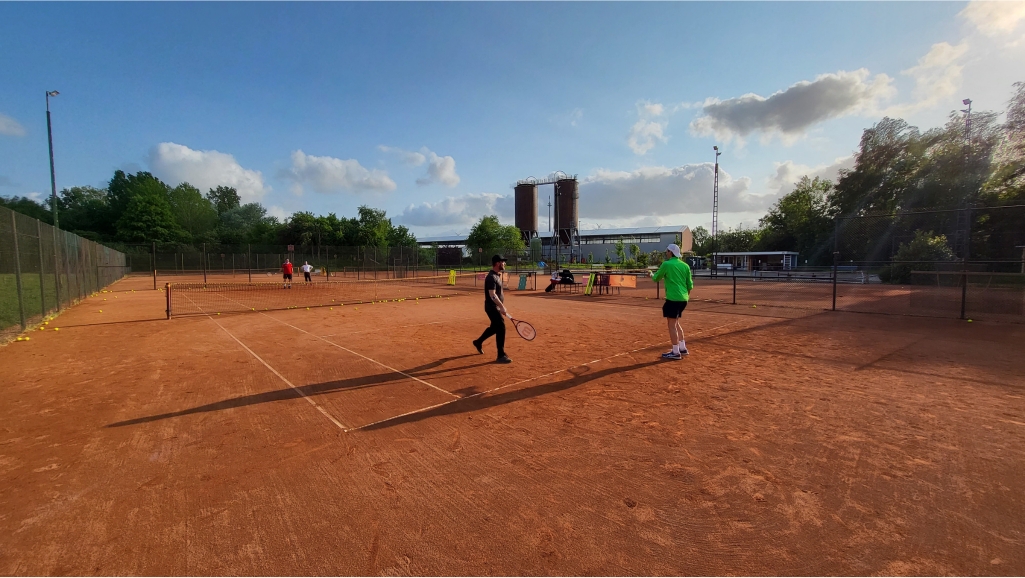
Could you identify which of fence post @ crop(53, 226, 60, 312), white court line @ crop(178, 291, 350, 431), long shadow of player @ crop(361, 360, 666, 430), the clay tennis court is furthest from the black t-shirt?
fence post @ crop(53, 226, 60, 312)

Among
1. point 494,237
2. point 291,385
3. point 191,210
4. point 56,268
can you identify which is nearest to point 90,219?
point 191,210

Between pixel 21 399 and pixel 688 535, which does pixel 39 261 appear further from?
pixel 688 535

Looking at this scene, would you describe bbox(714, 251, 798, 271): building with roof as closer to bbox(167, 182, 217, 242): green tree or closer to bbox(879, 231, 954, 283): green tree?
bbox(879, 231, 954, 283): green tree

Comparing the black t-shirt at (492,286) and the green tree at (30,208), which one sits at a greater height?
the green tree at (30,208)

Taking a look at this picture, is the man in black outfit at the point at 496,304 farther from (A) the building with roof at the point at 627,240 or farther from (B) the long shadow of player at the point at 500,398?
(A) the building with roof at the point at 627,240

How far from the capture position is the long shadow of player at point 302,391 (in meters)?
5.15

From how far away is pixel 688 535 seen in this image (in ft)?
9.45

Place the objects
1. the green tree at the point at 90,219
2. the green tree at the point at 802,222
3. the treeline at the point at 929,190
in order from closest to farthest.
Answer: the treeline at the point at 929,190 < the green tree at the point at 802,222 < the green tree at the point at 90,219

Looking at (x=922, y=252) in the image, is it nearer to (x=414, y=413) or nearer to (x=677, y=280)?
(x=677, y=280)

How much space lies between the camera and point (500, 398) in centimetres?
573

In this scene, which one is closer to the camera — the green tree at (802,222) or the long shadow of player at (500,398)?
the long shadow of player at (500,398)

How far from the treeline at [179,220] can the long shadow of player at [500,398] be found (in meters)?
54.6

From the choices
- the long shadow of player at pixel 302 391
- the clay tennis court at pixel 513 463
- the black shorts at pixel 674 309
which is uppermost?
the black shorts at pixel 674 309

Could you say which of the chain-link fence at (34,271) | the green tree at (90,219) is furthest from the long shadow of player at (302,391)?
the green tree at (90,219)
